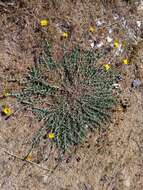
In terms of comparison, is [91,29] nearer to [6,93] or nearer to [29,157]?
[6,93]

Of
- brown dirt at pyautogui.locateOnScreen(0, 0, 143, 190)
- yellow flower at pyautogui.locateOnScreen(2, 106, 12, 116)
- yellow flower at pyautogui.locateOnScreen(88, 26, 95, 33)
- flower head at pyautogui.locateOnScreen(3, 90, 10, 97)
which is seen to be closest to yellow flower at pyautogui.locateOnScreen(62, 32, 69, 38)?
brown dirt at pyautogui.locateOnScreen(0, 0, 143, 190)

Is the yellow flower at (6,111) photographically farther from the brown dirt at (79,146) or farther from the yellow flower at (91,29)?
the yellow flower at (91,29)

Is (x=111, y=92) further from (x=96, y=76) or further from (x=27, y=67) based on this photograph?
(x=27, y=67)

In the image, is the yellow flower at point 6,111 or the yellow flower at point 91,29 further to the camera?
the yellow flower at point 91,29

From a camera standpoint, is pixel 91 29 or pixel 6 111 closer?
pixel 6 111

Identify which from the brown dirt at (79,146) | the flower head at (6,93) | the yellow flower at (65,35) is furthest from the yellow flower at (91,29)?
the flower head at (6,93)

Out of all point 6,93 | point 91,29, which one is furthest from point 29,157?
point 91,29

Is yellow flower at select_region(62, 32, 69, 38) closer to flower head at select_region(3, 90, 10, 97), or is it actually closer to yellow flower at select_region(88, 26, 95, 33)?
yellow flower at select_region(88, 26, 95, 33)

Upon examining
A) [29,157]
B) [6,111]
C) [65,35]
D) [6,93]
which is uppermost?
[65,35]

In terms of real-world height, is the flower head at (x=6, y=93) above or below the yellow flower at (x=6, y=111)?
above
